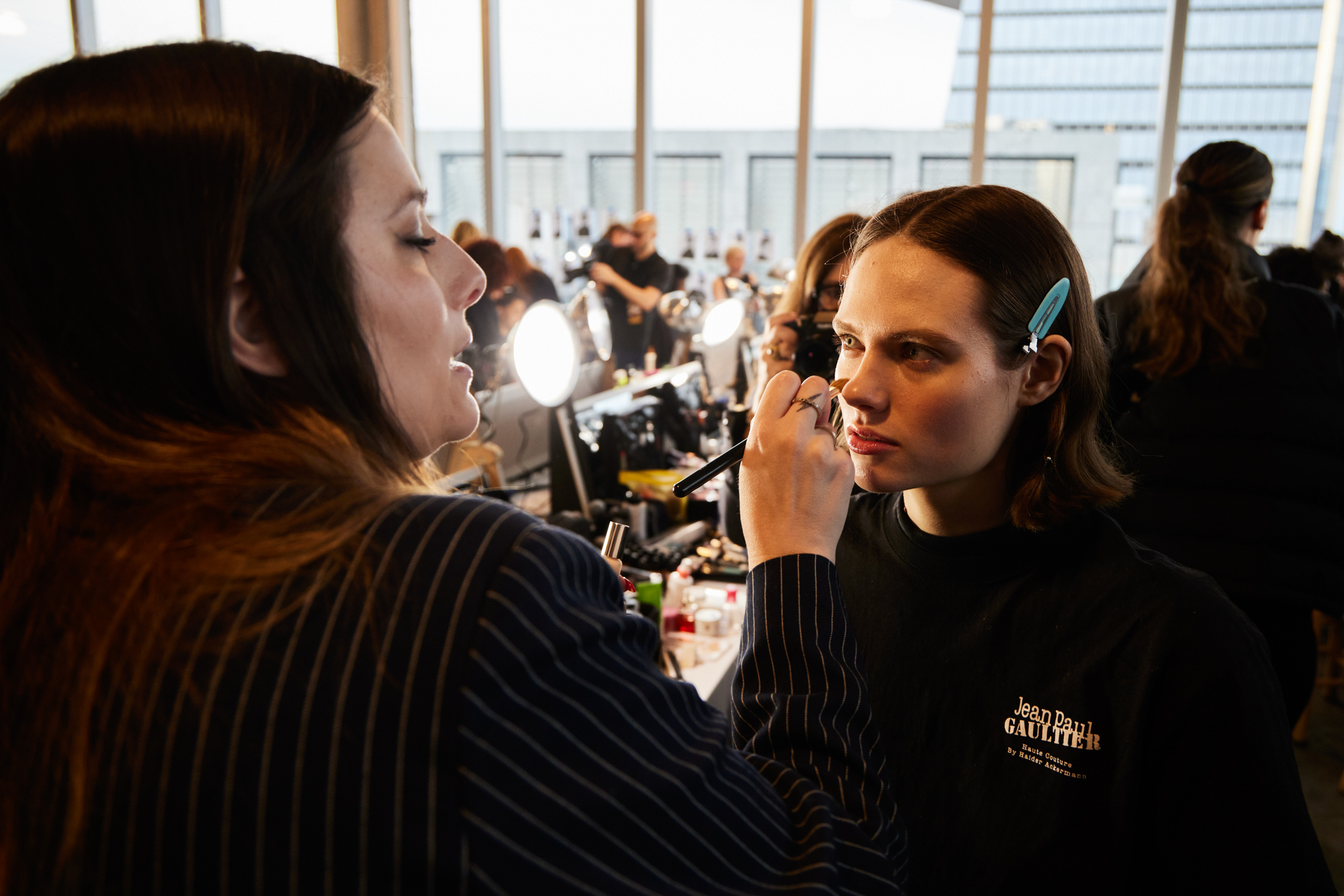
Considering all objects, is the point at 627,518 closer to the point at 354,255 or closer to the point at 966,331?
the point at 966,331

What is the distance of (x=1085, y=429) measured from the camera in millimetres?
→ 1160

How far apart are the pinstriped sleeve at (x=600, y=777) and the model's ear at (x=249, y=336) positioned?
9.1 inches

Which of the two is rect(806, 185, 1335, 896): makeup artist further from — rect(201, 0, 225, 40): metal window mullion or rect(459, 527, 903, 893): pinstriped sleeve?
rect(201, 0, 225, 40): metal window mullion

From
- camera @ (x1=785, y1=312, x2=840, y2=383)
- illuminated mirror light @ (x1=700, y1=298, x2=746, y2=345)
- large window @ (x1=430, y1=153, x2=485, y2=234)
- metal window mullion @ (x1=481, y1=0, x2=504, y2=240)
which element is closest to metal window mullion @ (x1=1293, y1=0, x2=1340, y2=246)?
illuminated mirror light @ (x1=700, y1=298, x2=746, y2=345)

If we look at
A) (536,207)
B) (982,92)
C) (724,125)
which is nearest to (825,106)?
(724,125)

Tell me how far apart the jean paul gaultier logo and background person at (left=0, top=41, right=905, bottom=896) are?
1.44 ft

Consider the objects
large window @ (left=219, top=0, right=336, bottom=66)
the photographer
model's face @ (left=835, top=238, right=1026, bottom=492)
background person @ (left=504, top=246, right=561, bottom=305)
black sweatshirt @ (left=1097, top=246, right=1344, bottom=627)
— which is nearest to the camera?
model's face @ (left=835, top=238, right=1026, bottom=492)

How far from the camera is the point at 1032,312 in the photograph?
110 cm

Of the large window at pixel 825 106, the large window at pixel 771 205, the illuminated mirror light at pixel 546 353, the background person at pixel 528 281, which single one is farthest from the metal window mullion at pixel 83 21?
the large window at pixel 771 205

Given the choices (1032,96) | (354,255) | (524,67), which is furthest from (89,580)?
(524,67)

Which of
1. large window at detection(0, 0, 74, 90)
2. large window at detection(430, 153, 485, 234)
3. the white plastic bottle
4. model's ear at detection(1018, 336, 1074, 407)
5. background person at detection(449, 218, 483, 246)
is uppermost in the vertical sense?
large window at detection(0, 0, 74, 90)

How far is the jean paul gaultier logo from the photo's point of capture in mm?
980

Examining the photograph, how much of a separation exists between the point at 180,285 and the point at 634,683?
38 centimetres

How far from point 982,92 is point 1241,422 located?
14.9 feet
